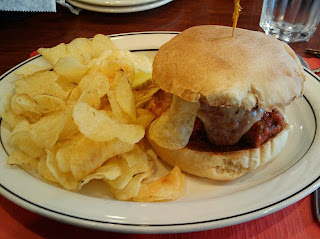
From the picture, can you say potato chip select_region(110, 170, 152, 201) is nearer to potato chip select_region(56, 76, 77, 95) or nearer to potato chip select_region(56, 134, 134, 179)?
potato chip select_region(56, 134, 134, 179)

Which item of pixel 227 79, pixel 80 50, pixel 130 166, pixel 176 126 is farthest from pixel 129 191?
pixel 80 50

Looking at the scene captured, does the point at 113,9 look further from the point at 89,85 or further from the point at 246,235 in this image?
the point at 246,235

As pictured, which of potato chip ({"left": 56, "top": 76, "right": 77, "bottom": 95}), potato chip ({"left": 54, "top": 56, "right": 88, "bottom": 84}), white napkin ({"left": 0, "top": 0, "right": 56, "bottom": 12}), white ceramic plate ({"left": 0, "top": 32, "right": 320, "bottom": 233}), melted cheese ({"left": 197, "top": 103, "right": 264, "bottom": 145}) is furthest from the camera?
white napkin ({"left": 0, "top": 0, "right": 56, "bottom": 12})

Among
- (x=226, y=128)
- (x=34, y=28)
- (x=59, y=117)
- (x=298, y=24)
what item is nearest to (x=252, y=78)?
(x=226, y=128)

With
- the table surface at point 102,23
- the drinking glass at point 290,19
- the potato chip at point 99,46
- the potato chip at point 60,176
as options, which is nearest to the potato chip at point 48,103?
the potato chip at point 60,176

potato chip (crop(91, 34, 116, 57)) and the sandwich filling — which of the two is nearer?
the sandwich filling

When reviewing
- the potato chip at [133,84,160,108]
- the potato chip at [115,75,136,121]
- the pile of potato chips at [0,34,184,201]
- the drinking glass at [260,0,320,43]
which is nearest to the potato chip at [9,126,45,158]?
the pile of potato chips at [0,34,184,201]

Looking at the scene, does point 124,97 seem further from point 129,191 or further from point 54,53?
point 54,53
